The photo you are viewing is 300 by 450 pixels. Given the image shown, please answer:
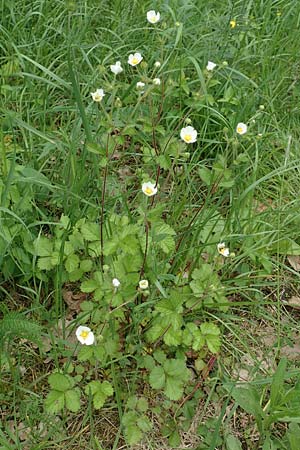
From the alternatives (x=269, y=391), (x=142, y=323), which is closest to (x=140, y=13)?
(x=142, y=323)

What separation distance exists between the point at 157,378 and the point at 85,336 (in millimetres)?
268

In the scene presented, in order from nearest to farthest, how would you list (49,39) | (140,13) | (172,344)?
(172,344)
(49,39)
(140,13)

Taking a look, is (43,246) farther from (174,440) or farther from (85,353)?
(174,440)

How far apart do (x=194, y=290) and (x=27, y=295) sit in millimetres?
573

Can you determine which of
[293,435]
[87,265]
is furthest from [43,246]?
[293,435]

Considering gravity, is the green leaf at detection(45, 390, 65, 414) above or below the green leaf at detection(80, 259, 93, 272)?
below

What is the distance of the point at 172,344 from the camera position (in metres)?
1.76

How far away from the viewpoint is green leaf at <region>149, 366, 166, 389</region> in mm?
1704

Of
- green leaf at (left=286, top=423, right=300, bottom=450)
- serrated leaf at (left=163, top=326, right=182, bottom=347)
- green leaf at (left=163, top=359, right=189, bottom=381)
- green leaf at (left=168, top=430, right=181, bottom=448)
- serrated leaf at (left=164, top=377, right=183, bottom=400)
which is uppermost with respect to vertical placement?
serrated leaf at (left=163, top=326, right=182, bottom=347)

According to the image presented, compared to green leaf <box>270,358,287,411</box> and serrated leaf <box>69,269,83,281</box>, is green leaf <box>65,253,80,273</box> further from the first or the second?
green leaf <box>270,358,287,411</box>

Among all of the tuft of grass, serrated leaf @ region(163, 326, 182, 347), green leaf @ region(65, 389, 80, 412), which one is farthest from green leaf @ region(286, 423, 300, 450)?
green leaf @ region(65, 389, 80, 412)

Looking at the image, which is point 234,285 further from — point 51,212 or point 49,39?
point 49,39

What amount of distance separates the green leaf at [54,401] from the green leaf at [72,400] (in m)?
0.01

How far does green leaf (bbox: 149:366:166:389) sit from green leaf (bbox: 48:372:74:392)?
25cm
